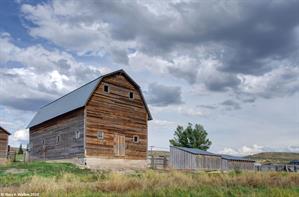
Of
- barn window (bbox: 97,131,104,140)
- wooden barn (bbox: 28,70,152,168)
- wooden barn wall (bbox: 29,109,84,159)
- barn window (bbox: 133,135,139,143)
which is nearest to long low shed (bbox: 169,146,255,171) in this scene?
wooden barn (bbox: 28,70,152,168)

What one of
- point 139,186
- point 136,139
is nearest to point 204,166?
point 136,139

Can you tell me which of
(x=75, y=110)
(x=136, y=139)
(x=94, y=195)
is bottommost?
(x=94, y=195)

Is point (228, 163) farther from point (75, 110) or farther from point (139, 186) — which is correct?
point (139, 186)

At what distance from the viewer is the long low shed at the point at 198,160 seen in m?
37.0

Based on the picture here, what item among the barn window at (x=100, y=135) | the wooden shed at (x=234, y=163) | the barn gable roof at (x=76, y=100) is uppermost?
the barn gable roof at (x=76, y=100)

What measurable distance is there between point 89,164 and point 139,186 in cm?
1439

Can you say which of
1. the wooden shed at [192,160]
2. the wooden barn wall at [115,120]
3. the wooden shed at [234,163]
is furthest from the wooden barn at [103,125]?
the wooden shed at [234,163]

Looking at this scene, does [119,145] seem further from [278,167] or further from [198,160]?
[278,167]

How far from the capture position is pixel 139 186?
14055 mm

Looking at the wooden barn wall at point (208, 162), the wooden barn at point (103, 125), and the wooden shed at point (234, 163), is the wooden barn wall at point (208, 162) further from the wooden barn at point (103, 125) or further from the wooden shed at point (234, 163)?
the wooden barn at point (103, 125)

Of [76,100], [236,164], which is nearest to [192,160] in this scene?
[236,164]

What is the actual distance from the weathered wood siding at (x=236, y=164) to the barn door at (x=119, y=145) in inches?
563

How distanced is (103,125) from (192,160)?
11.8 metres

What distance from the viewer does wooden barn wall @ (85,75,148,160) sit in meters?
28.7
